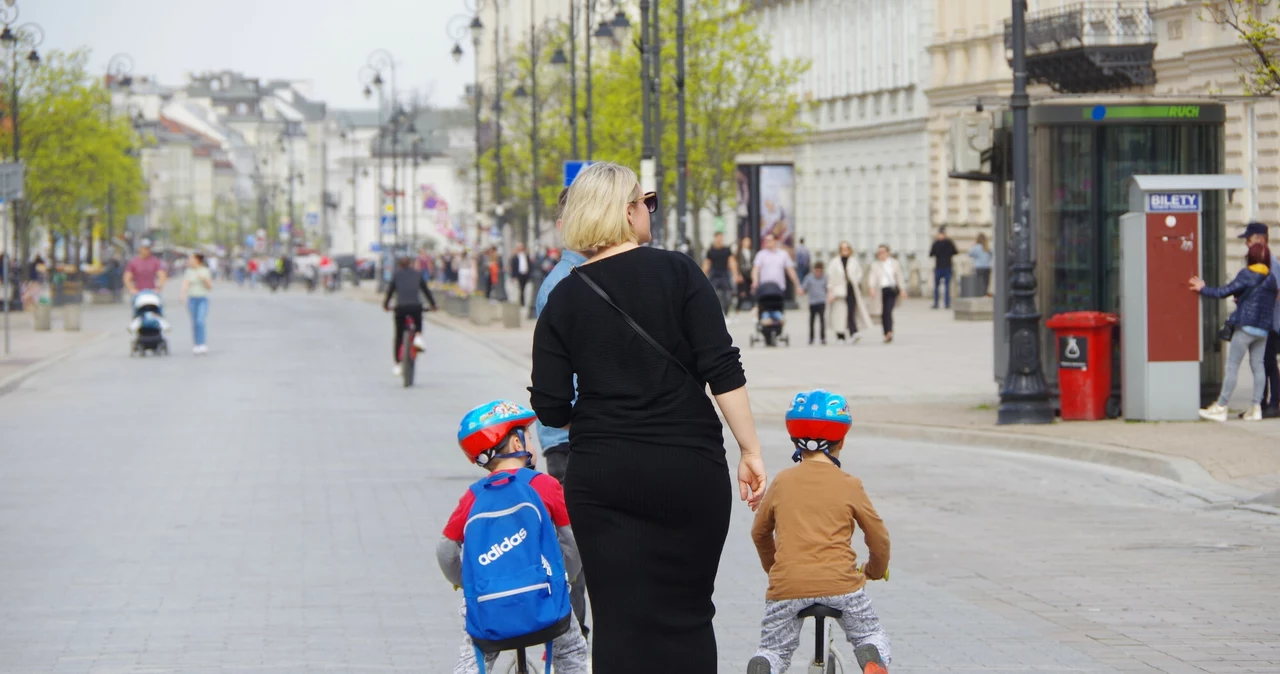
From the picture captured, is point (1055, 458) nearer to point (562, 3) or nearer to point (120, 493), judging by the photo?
point (120, 493)

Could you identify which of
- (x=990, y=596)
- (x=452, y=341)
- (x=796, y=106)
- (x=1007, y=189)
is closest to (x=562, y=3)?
(x=796, y=106)

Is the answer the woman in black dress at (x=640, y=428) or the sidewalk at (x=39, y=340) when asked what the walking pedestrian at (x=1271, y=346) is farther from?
the sidewalk at (x=39, y=340)

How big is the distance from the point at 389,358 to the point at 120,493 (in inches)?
740

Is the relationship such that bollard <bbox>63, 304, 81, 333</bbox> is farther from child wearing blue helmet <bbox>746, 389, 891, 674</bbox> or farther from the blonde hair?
the blonde hair

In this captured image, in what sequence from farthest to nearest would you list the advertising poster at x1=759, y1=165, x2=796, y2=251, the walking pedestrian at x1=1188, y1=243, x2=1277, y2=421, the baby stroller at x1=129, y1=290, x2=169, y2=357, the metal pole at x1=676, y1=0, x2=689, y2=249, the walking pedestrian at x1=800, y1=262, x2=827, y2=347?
the advertising poster at x1=759, y1=165, x2=796, y2=251
the baby stroller at x1=129, y1=290, x2=169, y2=357
the walking pedestrian at x1=800, y1=262, x2=827, y2=347
the metal pole at x1=676, y1=0, x2=689, y2=249
the walking pedestrian at x1=1188, y1=243, x2=1277, y2=421

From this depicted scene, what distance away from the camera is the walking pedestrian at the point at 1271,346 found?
1764 cm

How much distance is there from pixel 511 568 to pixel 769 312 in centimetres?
2633

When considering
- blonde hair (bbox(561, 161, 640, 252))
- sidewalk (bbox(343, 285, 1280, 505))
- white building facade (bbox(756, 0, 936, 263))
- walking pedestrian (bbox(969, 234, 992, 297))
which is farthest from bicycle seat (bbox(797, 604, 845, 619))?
white building facade (bbox(756, 0, 936, 263))

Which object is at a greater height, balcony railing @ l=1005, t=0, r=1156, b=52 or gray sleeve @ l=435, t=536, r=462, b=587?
balcony railing @ l=1005, t=0, r=1156, b=52

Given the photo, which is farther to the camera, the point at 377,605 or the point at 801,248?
the point at 801,248

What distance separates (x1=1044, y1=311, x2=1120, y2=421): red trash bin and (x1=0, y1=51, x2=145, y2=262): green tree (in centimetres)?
4595

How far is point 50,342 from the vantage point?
1494 inches

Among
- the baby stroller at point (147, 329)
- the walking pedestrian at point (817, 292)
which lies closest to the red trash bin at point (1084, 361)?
the walking pedestrian at point (817, 292)

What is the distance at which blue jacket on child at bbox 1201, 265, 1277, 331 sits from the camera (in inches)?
689
